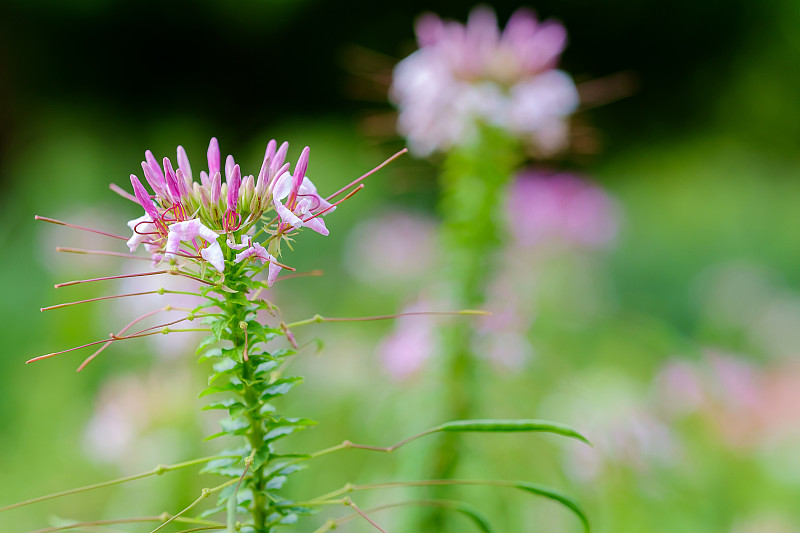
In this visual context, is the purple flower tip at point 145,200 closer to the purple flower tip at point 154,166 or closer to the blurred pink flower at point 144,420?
the purple flower tip at point 154,166

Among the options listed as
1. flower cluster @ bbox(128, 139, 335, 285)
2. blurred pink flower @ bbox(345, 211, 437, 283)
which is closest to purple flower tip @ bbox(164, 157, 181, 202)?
flower cluster @ bbox(128, 139, 335, 285)

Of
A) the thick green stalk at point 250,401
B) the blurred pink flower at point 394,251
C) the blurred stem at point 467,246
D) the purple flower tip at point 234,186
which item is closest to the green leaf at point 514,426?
the thick green stalk at point 250,401

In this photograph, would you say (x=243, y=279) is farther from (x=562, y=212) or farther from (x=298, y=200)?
(x=562, y=212)

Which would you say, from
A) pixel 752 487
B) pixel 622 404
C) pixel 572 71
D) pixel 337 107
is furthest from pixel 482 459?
pixel 572 71

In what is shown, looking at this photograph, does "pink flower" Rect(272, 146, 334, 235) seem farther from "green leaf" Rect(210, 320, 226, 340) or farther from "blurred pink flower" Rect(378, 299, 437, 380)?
"blurred pink flower" Rect(378, 299, 437, 380)

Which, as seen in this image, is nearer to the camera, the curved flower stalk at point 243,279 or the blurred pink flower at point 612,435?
the curved flower stalk at point 243,279

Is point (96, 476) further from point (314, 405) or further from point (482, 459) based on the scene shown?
point (482, 459)
